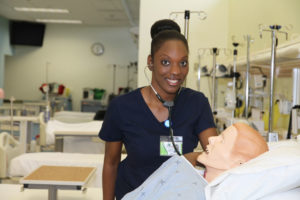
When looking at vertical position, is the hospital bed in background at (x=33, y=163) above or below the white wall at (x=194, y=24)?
below

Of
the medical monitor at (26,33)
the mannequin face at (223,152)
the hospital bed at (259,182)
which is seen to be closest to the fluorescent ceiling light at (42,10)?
the medical monitor at (26,33)

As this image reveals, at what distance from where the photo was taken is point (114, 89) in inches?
489

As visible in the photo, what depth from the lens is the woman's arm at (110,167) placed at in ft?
5.13

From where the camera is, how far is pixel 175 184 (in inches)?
39.3

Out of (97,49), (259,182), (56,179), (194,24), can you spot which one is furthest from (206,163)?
(97,49)

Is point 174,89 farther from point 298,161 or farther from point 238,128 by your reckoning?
point 298,161

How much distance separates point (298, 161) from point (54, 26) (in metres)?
12.6

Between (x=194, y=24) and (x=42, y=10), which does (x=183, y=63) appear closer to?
(x=194, y=24)

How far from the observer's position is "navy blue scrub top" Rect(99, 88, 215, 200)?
1.46 metres

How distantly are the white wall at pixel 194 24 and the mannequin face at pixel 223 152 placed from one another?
12.0 feet

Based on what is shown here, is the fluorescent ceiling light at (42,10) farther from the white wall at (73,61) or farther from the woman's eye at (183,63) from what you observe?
the woman's eye at (183,63)

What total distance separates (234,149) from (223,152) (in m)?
0.03

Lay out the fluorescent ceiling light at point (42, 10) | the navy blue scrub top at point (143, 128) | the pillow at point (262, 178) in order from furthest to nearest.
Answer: the fluorescent ceiling light at point (42, 10)
the navy blue scrub top at point (143, 128)
the pillow at point (262, 178)

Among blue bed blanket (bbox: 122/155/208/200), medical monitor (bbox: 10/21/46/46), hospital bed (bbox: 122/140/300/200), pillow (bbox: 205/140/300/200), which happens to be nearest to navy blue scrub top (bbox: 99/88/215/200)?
blue bed blanket (bbox: 122/155/208/200)
